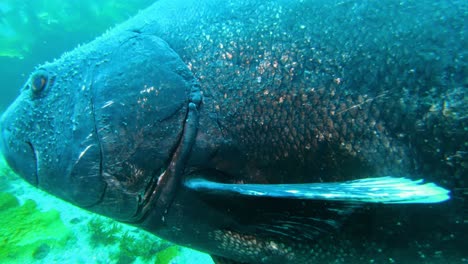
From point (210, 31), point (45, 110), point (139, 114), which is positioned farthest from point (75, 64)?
point (210, 31)

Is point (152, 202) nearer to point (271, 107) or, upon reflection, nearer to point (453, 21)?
point (271, 107)

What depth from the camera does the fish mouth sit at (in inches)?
83.1

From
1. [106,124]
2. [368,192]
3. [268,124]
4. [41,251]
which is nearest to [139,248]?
[41,251]

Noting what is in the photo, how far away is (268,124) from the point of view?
184 centimetres

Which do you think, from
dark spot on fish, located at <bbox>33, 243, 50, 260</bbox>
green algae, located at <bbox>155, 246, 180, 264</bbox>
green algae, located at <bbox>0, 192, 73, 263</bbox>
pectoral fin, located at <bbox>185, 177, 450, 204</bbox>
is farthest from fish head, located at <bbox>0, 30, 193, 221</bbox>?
green algae, located at <bbox>0, 192, 73, 263</bbox>

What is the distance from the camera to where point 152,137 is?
74.2 inches

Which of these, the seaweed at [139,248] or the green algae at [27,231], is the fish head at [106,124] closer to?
the seaweed at [139,248]

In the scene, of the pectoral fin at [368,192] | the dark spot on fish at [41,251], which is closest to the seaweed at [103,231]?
the dark spot on fish at [41,251]

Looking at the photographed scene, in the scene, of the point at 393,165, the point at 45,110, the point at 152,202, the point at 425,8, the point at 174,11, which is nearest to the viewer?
the point at 393,165

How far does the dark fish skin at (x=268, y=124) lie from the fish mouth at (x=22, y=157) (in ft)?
0.05

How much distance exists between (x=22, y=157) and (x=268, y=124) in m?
1.80

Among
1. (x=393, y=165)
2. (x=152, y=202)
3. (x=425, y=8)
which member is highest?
(x=425, y=8)

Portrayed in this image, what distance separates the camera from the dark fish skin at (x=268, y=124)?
1.68 meters

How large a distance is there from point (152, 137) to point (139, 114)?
17 centimetres
